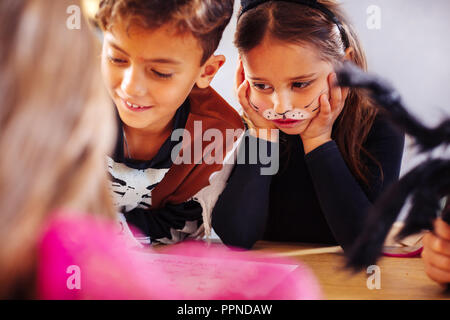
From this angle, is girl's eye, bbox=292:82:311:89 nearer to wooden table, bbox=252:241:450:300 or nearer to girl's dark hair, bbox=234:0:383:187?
girl's dark hair, bbox=234:0:383:187

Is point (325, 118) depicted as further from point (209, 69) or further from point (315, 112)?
point (209, 69)

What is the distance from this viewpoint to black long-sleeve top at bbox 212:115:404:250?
513 millimetres

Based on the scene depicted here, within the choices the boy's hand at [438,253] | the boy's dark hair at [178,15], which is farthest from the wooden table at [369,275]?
the boy's dark hair at [178,15]

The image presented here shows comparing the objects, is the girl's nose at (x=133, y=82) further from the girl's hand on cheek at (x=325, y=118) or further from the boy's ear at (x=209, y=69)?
the girl's hand on cheek at (x=325, y=118)

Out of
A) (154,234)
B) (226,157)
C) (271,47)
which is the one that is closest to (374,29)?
(271,47)

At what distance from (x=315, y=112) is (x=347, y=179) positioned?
0.08 meters

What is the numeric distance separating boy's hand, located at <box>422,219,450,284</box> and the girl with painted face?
7cm

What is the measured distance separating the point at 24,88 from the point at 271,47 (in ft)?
0.81

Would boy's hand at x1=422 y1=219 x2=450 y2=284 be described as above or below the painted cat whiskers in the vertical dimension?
below

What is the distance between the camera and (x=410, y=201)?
41 cm

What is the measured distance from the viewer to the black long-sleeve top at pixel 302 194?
1.68 feet

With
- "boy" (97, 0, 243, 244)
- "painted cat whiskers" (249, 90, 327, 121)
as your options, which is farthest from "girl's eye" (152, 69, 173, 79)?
"painted cat whiskers" (249, 90, 327, 121)
